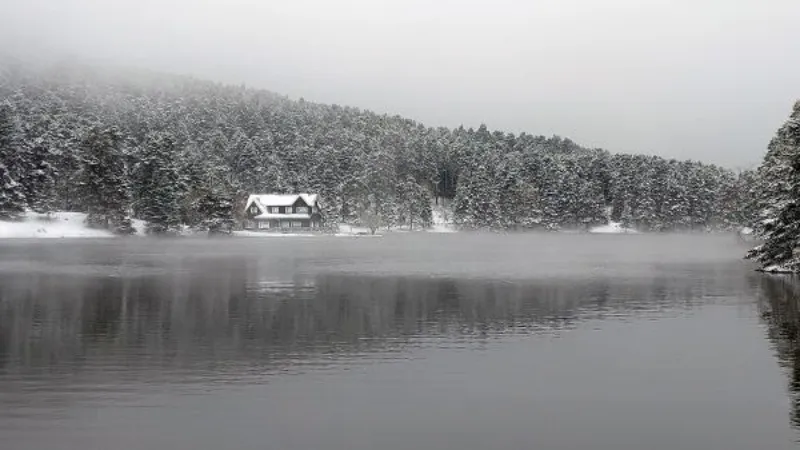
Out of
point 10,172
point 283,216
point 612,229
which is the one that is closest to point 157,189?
point 10,172

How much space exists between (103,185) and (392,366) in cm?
9223

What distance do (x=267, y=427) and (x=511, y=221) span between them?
507 feet

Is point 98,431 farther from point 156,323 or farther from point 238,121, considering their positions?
point 238,121

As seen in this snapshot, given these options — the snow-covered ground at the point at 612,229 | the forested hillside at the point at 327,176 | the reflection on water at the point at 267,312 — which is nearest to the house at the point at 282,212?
the forested hillside at the point at 327,176

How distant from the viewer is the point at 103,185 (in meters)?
102

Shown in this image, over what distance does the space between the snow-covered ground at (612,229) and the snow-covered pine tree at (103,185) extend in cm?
11064

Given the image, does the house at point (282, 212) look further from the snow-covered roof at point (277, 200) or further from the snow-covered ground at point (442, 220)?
the snow-covered ground at point (442, 220)

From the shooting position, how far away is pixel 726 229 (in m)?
175

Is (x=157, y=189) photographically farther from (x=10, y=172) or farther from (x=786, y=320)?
(x=786, y=320)

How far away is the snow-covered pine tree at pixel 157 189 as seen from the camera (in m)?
Answer: 110

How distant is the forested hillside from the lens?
10988cm

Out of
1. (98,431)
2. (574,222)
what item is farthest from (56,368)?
(574,222)

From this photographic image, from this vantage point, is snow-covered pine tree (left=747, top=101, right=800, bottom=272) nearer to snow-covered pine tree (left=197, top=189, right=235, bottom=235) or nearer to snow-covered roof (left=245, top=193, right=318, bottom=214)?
snow-covered pine tree (left=197, top=189, right=235, bottom=235)

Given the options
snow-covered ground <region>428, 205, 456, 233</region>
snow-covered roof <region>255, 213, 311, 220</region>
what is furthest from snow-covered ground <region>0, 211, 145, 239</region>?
snow-covered ground <region>428, 205, 456, 233</region>
